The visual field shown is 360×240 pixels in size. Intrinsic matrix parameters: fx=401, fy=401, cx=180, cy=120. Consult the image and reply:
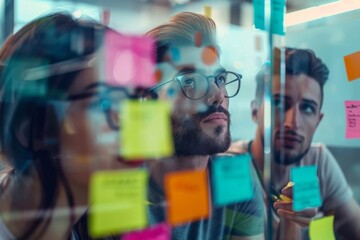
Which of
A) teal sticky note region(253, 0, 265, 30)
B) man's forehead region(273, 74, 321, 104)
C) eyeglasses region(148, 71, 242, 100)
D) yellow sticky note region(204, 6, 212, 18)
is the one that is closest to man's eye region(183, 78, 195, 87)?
eyeglasses region(148, 71, 242, 100)

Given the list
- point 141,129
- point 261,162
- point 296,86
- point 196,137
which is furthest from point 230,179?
point 296,86

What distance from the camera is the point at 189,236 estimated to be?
1.11 metres

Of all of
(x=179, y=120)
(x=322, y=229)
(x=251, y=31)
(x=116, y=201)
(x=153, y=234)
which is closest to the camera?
(x=116, y=201)

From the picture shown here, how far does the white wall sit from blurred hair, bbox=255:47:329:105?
3cm

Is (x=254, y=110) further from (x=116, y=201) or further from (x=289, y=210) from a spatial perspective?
(x=116, y=201)

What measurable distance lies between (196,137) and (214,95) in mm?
129

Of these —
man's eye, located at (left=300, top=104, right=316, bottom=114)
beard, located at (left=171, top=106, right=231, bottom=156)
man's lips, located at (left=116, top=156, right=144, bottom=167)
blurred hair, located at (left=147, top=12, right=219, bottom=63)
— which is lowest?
man's lips, located at (left=116, top=156, right=144, bottom=167)

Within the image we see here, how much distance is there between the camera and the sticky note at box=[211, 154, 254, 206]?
1.09 metres

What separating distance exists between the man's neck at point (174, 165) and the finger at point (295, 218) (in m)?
0.41

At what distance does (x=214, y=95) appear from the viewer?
1128 millimetres

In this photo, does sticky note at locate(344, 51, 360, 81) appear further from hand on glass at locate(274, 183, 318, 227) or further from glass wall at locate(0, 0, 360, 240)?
hand on glass at locate(274, 183, 318, 227)

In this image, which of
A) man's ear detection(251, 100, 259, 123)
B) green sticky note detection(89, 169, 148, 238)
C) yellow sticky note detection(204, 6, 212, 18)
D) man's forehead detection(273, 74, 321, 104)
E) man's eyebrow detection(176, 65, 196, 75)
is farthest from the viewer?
man's forehead detection(273, 74, 321, 104)

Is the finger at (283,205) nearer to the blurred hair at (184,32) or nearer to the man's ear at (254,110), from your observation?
the man's ear at (254,110)

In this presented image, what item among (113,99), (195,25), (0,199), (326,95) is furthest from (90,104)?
(326,95)
